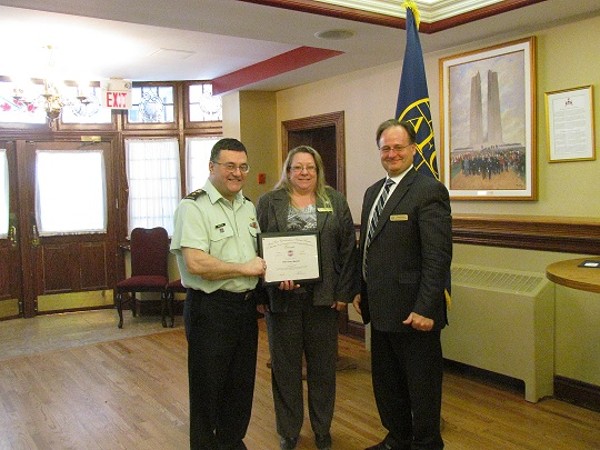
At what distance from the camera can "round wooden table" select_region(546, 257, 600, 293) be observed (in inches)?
83.8

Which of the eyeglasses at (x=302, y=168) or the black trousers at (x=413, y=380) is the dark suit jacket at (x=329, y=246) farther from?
the black trousers at (x=413, y=380)

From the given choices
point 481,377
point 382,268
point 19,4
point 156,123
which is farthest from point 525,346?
point 156,123

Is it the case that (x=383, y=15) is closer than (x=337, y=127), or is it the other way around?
(x=383, y=15)

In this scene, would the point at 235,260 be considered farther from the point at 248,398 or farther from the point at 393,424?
the point at 393,424

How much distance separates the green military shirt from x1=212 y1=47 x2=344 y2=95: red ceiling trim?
7.76ft

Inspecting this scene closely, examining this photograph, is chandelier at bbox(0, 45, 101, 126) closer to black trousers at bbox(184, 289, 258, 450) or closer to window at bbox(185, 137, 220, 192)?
window at bbox(185, 137, 220, 192)

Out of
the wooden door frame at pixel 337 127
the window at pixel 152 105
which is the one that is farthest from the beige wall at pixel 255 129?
the window at pixel 152 105

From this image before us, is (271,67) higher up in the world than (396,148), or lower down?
higher up

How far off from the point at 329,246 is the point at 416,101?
1093 millimetres

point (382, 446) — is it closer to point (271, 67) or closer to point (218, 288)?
point (218, 288)

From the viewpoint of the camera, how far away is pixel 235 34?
12.1 ft

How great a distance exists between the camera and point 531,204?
3674mm

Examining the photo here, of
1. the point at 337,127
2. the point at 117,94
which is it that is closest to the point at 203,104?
the point at 117,94

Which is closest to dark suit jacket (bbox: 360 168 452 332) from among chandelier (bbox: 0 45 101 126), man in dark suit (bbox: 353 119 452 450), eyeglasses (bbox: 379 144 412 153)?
man in dark suit (bbox: 353 119 452 450)
